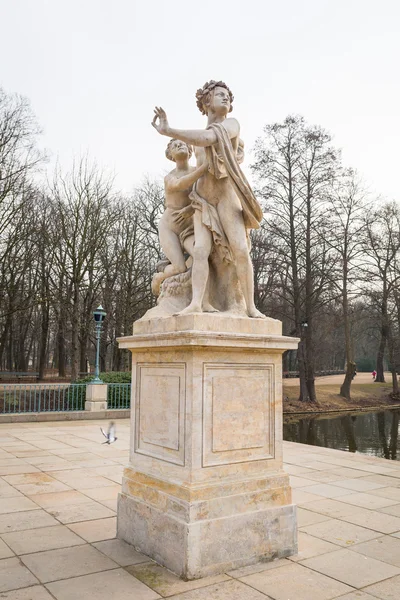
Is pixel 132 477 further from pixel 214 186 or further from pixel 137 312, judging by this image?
pixel 137 312

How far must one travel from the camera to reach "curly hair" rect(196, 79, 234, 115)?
15.6ft

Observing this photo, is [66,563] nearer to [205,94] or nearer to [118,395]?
[205,94]

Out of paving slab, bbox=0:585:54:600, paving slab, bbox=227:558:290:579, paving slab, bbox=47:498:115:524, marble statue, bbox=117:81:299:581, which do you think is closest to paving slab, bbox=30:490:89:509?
paving slab, bbox=47:498:115:524

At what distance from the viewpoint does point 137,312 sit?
27.0 m

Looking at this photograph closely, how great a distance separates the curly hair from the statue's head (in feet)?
1.18

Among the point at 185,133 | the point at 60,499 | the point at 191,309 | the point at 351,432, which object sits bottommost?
the point at 351,432

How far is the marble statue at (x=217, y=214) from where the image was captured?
452 centimetres

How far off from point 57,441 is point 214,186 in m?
7.68

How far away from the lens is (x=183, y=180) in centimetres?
478

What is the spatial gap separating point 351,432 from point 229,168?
15569 mm

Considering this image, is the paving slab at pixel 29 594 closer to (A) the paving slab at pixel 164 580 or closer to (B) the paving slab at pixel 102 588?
(B) the paving slab at pixel 102 588

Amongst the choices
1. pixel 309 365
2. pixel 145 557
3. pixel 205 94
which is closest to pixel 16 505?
pixel 145 557

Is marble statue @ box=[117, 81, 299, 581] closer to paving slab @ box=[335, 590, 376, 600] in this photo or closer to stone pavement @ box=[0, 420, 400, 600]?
stone pavement @ box=[0, 420, 400, 600]

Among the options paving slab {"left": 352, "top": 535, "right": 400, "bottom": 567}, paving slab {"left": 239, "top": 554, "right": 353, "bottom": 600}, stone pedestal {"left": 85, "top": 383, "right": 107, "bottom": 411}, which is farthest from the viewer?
stone pedestal {"left": 85, "top": 383, "right": 107, "bottom": 411}
